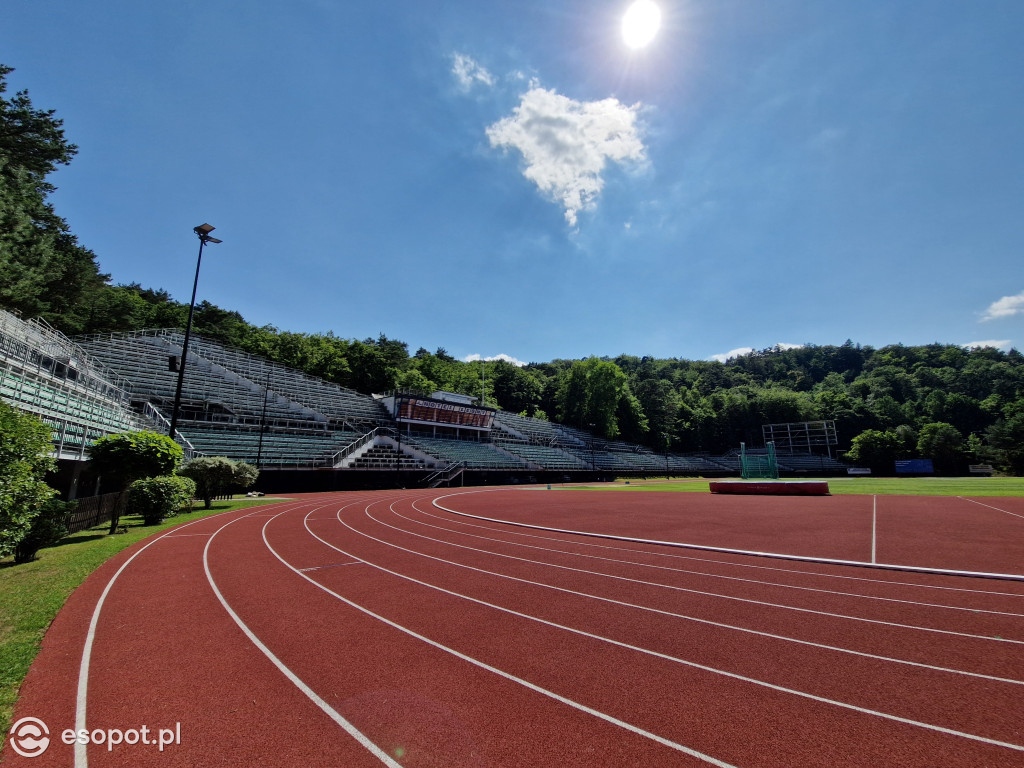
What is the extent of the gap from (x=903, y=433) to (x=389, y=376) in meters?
96.9

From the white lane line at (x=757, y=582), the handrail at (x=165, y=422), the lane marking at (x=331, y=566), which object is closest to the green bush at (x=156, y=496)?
the lane marking at (x=331, y=566)

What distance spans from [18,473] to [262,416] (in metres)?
32.6

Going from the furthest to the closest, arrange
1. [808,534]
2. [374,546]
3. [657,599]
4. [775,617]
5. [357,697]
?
[808,534] < [374,546] < [657,599] < [775,617] < [357,697]

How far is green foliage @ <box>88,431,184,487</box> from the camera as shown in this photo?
14.4 meters

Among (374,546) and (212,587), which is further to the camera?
(374,546)

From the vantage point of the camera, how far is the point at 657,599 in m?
7.70

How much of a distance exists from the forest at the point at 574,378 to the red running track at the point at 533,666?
28897 mm

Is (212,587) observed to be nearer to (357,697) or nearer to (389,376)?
(357,697)

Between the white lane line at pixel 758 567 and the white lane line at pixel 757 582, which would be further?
the white lane line at pixel 758 567

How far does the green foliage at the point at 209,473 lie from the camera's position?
822 inches

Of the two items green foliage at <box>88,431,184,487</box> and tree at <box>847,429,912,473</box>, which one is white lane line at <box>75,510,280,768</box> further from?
tree at <box>847,429,912,473</box>

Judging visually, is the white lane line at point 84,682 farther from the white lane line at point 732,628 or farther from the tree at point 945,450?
the tree at point 945,450

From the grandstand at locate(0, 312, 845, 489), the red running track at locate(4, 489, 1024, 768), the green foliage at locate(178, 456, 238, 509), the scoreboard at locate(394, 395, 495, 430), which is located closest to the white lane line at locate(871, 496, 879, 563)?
the red running track at locate(4, 489, 1024, 768)

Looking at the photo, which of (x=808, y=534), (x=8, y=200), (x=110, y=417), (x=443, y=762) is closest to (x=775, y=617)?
(x=443, y=762)
